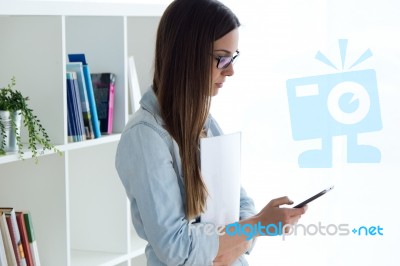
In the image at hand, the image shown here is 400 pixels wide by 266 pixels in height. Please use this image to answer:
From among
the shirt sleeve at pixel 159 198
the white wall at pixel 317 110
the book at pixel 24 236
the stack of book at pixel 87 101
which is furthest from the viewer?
the white wall at pixel 317 110

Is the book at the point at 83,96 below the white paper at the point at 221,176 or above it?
above

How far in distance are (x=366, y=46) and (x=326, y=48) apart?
0.67ft

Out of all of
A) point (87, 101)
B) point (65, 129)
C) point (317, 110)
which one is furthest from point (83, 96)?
point (317, 110)

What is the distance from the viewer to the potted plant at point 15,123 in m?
2.31

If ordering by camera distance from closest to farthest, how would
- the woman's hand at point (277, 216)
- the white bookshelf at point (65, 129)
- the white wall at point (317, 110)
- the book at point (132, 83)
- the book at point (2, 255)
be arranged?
the woman's hand at point (277, 216) < the book at point (2, 255) < the white bookshelf at point (65, 129) < the book at point (132, 83) < the white wall at point (317, 110)

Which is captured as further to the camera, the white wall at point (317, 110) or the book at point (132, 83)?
the white wall at point (317, 110)

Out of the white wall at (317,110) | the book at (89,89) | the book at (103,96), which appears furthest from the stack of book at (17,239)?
the white wall at (317,110)

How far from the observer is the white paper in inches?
76.4

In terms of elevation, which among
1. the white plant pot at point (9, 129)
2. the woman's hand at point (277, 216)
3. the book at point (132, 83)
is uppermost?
the book at point (132, 83)

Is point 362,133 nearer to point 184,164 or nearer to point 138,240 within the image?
point 138,240

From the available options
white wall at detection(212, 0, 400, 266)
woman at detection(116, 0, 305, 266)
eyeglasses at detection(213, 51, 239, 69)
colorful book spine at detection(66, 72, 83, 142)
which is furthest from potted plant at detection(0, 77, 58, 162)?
white wall at detection(212, 0, 400, 266)

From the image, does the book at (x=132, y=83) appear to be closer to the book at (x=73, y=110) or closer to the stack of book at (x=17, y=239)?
the book at (x=73, y=110)

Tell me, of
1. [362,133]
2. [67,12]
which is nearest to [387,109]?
[362,133]

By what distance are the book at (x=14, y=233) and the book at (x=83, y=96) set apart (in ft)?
1.64
